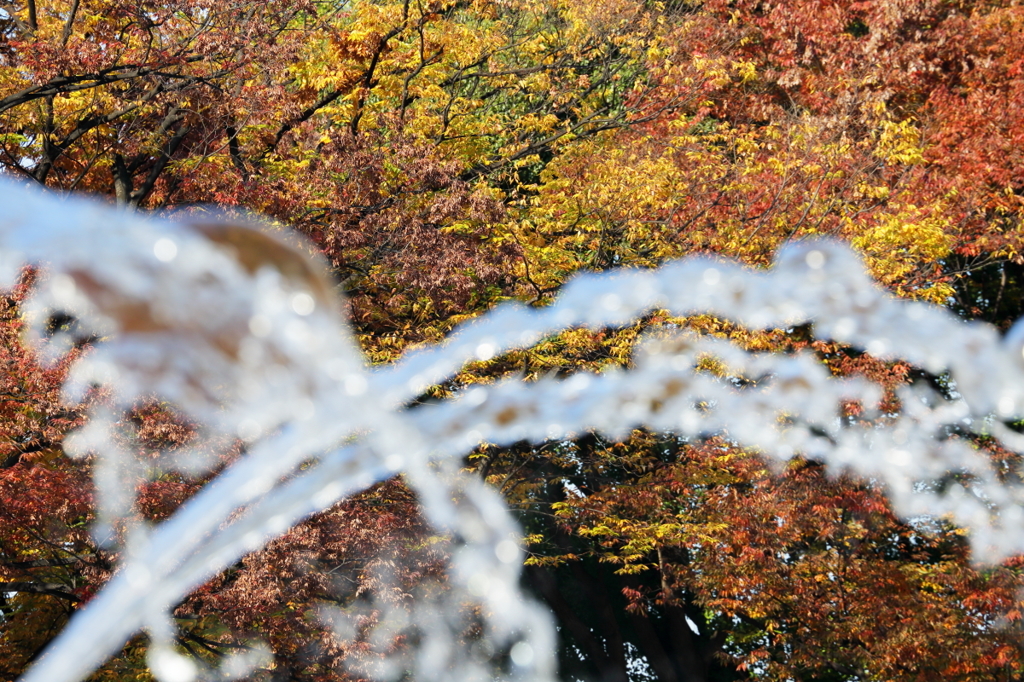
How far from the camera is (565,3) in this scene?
14.3 metres

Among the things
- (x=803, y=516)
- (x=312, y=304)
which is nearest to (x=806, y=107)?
(x=803, y=516)

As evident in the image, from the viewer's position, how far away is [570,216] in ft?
38.3

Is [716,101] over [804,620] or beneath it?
over

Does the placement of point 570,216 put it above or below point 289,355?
above

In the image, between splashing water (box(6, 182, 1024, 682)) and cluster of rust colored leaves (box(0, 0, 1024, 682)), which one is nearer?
splashing water (box(6, 182, 1024, 682))

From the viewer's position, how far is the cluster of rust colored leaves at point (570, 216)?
879cm

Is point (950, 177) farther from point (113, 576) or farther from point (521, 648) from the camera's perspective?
point (113, 576)

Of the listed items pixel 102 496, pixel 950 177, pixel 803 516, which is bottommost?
pixel 102 496

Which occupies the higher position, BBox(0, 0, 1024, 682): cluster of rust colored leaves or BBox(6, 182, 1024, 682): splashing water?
BBox(0, 0, 1024, 682): cluster of rust colored leaves

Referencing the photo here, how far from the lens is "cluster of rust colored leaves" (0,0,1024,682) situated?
8.79 meters

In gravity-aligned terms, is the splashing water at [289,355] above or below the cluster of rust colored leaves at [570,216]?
below

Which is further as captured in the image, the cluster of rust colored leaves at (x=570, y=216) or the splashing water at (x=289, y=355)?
the cluster of rust colored leaves at (x=570, y=216)

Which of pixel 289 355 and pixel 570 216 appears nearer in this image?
pixel 289 355

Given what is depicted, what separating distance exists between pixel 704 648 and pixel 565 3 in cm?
1136
